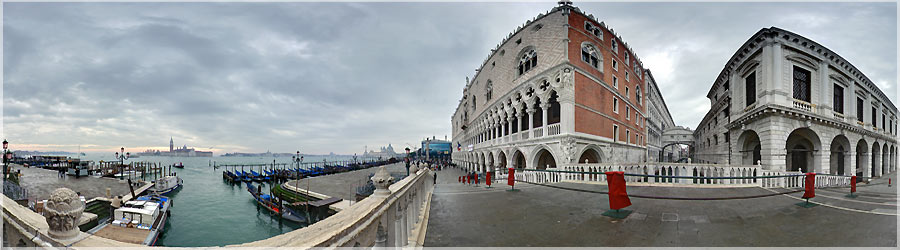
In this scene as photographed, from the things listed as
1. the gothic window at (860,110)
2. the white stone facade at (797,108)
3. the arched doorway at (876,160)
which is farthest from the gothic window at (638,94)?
the arched doorway at (876,160)

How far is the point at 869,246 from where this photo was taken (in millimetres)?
4648

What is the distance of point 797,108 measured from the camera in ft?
57.0

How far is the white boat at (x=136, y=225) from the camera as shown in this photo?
15.5 metres

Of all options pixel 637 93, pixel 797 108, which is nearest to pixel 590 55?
pixel 797 108

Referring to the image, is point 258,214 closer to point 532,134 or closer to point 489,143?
point 489,143

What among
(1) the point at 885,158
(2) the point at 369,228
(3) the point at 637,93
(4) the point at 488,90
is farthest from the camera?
(4) the point at 488,90

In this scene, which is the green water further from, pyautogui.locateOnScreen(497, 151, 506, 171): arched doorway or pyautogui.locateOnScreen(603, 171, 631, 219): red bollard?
pyautogui.locateOnScreen(603, 171, 631, 219): red bollard

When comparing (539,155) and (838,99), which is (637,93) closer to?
(838,99)

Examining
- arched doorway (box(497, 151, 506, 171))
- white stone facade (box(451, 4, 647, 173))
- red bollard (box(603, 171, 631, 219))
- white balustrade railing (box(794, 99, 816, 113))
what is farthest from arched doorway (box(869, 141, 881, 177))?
red bollard (box(603, 171, 631, 219))

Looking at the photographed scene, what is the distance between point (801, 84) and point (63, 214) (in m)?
29.6

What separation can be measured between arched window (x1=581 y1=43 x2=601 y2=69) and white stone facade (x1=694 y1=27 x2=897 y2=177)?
8.73 metres

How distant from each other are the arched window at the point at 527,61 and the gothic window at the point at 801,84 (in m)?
15.2

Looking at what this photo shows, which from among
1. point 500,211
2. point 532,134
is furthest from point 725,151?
point 500,211

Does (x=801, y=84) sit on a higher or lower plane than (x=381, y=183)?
higher
